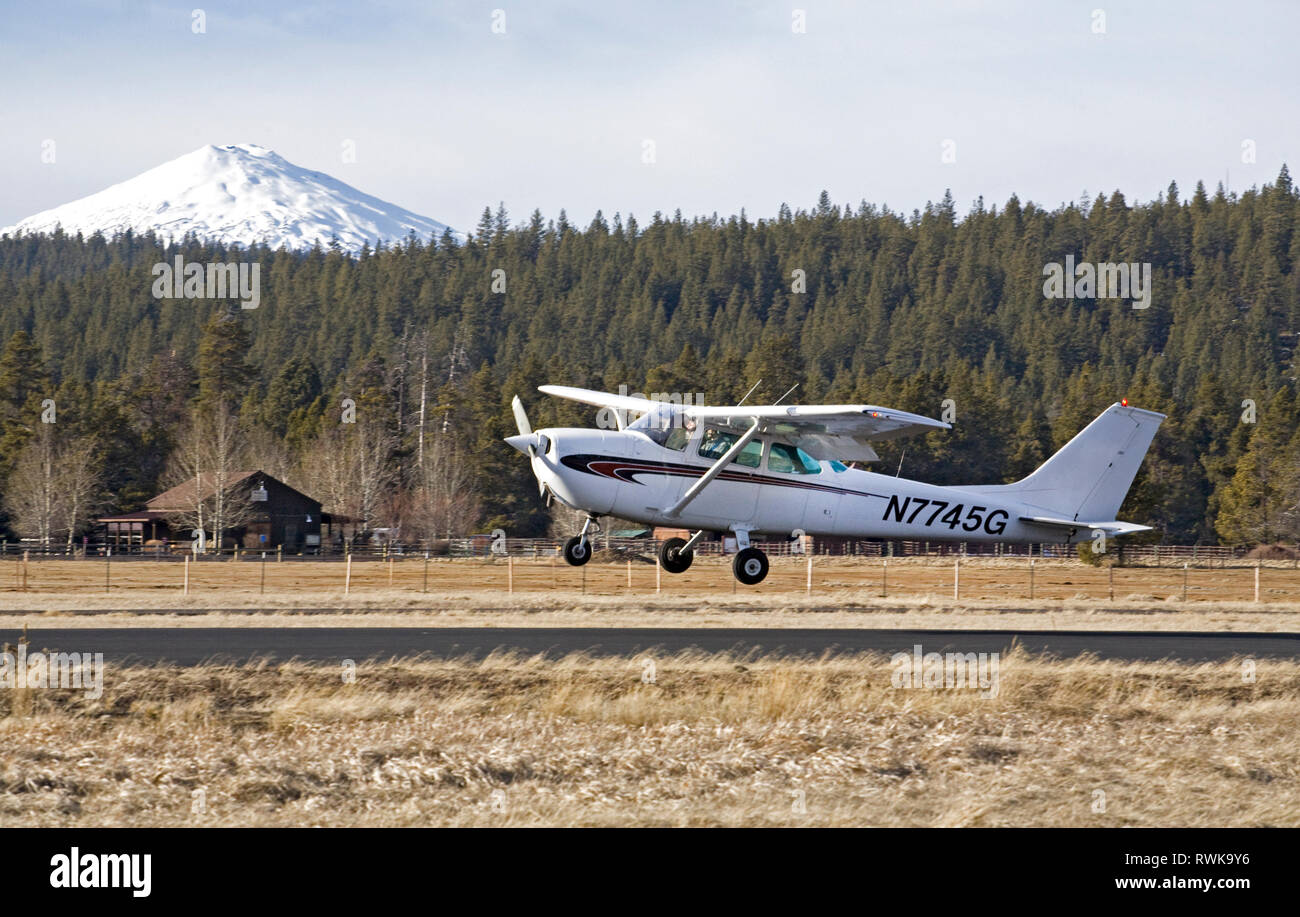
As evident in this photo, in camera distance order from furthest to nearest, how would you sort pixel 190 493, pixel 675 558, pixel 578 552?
pixel 190 493 → pixel 675 558 → pixel 578 552

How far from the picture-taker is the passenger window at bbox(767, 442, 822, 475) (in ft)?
78.4

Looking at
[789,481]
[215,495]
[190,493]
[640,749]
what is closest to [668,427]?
[789,481]

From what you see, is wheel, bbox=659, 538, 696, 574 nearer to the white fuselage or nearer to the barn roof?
the white fuselage

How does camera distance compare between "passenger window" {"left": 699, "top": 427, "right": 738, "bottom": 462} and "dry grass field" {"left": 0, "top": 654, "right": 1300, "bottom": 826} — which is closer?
"dry grass field" {"left": 0, "top": 654, "right": 1300, "bottom": 826}

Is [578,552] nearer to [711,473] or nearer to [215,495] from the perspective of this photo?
[711,473]

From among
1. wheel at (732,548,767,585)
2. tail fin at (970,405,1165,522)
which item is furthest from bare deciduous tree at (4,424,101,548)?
tail fin at (970,405,1165,522)

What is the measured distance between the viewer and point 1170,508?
99.3 metres

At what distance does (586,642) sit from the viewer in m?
23.8

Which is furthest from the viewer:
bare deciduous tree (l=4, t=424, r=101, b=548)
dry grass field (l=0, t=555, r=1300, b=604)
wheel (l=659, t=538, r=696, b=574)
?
bare deciduous tree (l=4, t=424, r=101, b=548)

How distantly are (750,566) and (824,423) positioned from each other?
288 cm

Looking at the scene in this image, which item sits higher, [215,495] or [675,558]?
[215,495]

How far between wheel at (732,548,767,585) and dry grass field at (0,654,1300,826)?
→ 15.2 feet
